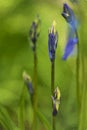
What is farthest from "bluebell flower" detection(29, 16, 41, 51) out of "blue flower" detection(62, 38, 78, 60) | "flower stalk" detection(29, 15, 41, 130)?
"blue flower" detection(62, 38, 78, 60)

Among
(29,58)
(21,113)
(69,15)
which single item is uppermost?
(69,15)

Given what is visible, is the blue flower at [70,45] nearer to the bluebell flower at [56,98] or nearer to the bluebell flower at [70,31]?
the bluebell flower at [70,31]

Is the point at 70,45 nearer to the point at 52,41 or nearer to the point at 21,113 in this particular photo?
the point at 52,41

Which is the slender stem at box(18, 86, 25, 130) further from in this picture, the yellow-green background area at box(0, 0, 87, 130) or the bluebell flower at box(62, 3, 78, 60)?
the bluebell flower at box(62, 3, 78, 60)

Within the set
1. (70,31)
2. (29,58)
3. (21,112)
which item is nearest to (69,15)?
(70,31)

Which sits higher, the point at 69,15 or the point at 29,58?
the point at 69,15

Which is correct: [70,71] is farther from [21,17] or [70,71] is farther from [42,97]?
[21,17]

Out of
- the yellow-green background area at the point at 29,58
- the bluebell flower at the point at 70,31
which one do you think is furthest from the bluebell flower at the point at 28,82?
the bluebell flower at the point at 70,31
